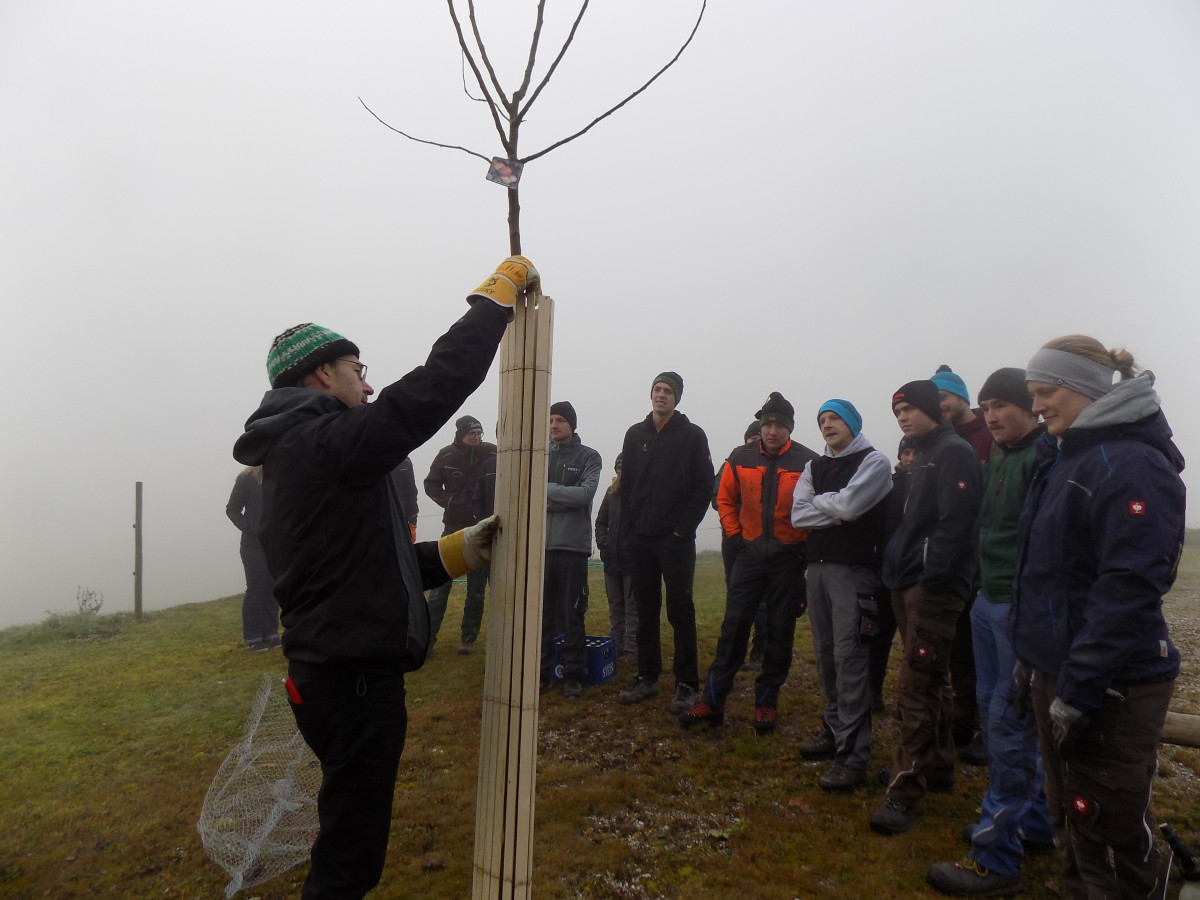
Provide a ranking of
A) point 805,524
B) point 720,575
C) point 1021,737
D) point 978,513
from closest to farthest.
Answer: point 1021,737
point 978,513
point 805,524
point 720,575

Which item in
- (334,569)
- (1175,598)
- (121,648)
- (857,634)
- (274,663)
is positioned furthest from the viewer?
(1175,598)

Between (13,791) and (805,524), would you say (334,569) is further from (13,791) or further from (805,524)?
(13,791)

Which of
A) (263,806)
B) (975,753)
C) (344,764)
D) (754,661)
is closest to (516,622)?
(344,764)

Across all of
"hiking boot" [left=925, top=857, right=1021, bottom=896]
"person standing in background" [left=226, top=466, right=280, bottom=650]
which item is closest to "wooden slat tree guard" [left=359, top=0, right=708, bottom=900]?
"hiking boot" [left=925, top=857, right=1021, bottom=896]

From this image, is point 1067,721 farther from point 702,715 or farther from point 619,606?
point 619,606

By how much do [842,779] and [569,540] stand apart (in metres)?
2.66

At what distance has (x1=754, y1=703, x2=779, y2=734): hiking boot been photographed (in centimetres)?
458

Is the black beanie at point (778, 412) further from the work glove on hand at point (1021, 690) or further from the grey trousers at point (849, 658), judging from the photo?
the work glove on hand at point (1021, 690)

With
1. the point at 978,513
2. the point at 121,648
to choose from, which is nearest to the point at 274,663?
the point at 121,648

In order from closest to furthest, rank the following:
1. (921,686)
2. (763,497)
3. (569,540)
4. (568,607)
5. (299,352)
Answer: (299,352), (921,686), (763,497), (568,607), (569,540)

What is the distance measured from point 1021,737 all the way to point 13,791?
18.1 feet

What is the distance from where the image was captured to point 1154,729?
2068 mm

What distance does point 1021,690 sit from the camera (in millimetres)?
2682

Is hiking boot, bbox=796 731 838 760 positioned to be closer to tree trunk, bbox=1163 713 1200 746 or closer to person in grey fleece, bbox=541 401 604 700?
tree trunk, bbox=1163 713 1200 746
